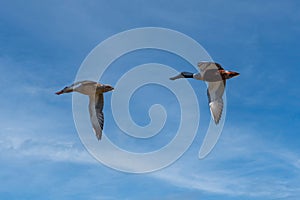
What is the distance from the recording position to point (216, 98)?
32.5 m

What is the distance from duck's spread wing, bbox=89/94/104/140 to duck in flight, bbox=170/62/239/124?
5.94 meters

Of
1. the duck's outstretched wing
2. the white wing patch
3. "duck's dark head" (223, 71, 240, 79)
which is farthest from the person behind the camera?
"duck's dark head" (223, 71, 240, 79)

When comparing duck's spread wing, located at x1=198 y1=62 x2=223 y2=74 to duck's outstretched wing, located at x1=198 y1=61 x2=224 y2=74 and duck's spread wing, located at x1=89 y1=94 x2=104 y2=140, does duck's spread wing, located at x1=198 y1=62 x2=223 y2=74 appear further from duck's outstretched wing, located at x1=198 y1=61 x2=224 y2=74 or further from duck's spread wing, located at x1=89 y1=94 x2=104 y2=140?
duck's spread wing, located at x1=89 y1=94 x2=104 y2=140

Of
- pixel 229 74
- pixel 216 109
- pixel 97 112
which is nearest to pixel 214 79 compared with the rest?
pixel 229 74

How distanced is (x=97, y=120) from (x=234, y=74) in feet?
27.2

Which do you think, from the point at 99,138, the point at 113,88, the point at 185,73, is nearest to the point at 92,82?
the point at 113,88

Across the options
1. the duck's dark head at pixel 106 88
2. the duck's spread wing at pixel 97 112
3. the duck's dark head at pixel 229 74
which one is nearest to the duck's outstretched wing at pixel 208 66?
the duck's dark head at pixel 229 74

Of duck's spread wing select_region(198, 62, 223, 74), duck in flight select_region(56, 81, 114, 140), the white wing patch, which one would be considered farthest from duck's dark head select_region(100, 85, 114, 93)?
the white wing patch

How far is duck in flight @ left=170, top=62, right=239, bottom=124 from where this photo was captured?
31938 mm

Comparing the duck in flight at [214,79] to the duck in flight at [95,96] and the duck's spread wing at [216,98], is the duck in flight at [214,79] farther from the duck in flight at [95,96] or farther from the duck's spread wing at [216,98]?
the duck in flight at [95,96]

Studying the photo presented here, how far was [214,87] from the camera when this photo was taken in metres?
33.0

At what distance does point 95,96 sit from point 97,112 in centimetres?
97

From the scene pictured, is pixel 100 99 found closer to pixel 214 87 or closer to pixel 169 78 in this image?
pixel 169 78

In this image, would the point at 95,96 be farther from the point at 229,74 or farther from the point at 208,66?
the point at 229,74
